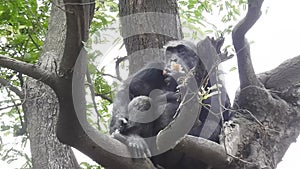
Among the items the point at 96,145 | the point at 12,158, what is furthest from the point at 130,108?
the point at 12,158

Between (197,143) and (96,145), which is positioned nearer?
(96,145)

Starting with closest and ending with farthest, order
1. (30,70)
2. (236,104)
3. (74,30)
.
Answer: (74,30)
(30,70)
(236,104)

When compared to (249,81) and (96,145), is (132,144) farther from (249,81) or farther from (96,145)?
(249,81)

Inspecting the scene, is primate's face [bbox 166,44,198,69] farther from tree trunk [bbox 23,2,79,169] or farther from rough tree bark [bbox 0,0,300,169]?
tree trunk [bbox 23,2,79,169]

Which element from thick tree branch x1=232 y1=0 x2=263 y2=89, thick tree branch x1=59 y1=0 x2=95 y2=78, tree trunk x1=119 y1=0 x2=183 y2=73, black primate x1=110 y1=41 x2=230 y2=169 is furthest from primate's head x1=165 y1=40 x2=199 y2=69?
thick tree branch x1=59 y1=0 x2=95 y2=78

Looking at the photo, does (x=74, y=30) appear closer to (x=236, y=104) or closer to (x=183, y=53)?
(x=183, y=53)

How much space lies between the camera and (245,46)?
3.54 m

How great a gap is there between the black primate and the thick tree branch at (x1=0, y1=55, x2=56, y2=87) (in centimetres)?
60

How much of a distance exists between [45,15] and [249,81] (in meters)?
2.79

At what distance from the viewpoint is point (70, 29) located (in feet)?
8.24

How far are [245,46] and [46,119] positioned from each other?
1.67 metres

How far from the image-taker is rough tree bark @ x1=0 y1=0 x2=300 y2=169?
2.59 metres

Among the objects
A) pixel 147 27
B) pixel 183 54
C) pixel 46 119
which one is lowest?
pixel 46 119

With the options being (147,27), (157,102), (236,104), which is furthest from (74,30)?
(147,27)
